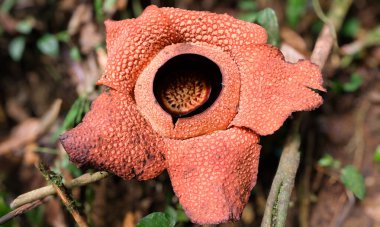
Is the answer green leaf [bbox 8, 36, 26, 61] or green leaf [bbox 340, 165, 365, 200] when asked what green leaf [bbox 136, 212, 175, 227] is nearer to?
green leaf [bbox 340, 165, 365, 200]

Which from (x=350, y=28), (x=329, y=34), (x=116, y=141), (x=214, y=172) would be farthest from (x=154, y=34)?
(x=350, y=28)

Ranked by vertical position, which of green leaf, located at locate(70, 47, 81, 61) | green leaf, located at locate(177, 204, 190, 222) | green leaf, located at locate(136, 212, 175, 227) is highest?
green leaf, located at locate(70, 47, 81, 61)

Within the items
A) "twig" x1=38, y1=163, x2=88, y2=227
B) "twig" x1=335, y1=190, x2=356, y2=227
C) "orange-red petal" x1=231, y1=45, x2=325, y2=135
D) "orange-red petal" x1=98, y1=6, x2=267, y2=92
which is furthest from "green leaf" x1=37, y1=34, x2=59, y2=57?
"twig" x1=335, y1=190, x2=356, y2=227

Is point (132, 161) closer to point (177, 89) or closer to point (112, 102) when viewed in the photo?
point (112, 102)

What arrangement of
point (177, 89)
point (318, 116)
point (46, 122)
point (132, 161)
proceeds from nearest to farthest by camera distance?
point (132, 161) → point (177, 89) → point (318, 116) → point (46, 122)

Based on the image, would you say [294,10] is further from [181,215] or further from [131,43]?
[181,215]

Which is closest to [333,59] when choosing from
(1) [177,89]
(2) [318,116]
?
(2) [318,116]

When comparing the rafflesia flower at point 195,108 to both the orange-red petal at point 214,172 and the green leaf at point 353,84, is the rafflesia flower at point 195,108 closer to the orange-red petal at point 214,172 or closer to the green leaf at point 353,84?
the orange-red petal at point 214,172
